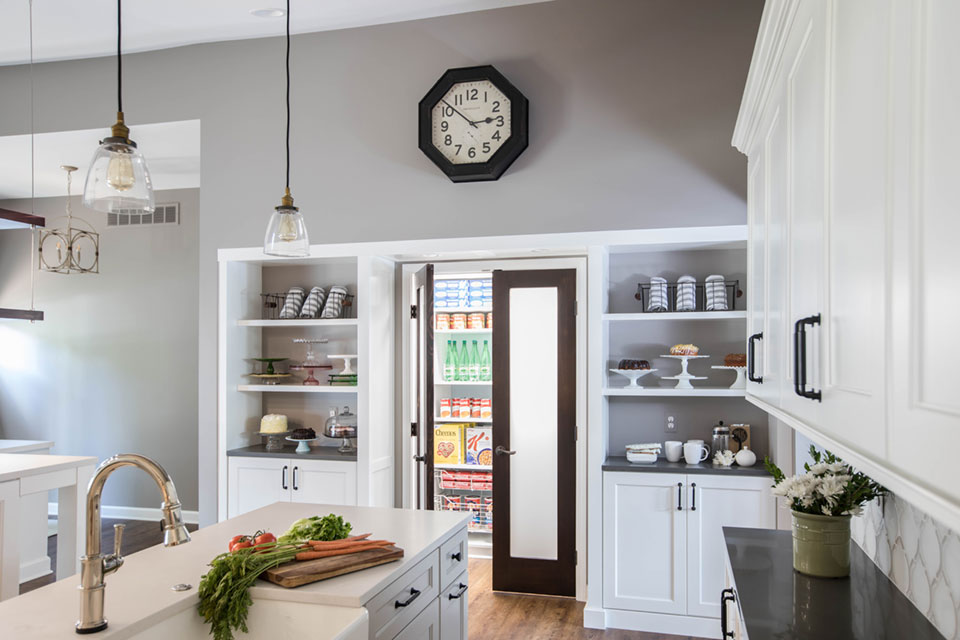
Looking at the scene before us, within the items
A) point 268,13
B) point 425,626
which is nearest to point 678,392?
point 425,626

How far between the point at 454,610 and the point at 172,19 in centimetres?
363

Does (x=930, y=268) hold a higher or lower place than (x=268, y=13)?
lower

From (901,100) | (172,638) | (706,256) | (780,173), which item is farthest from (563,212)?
(901,100)

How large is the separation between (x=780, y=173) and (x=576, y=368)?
101 inches

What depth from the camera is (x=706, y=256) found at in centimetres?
423

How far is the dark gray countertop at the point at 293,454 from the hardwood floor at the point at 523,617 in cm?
116

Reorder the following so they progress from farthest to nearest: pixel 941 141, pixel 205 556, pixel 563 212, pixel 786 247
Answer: pixel 563 212
pixel 205 556
pixel 786 247
pixel 941 141

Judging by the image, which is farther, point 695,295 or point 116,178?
point 695,295

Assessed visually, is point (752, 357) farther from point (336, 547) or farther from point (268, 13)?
point (268, 13)

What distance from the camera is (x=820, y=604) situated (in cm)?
188

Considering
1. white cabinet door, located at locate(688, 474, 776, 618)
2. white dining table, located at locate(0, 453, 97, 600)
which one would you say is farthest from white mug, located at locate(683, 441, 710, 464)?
white dining table, located at locate(0, 453, 97, 600)

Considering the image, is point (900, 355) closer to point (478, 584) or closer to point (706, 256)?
point (706, 256)

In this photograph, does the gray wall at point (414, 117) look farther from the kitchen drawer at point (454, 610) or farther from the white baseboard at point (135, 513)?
the white baseboard at point (135, 513)

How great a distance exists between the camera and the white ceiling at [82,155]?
4875 millimetres
